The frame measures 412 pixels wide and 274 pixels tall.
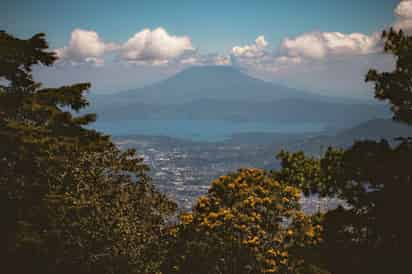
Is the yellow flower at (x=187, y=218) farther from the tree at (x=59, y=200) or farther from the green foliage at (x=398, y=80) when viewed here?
the green foliage at (x=398, y=80)

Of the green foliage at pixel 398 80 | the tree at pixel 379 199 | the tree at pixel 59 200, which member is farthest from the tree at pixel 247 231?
the green foliage at pixel 398 80

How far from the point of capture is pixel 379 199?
12977 millimetres

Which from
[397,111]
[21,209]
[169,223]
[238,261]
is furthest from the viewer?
[169,223]

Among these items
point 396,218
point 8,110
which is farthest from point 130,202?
point 396,218

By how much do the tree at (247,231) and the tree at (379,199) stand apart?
1259 mm

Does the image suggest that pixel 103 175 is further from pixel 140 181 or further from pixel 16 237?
pixel 16 237

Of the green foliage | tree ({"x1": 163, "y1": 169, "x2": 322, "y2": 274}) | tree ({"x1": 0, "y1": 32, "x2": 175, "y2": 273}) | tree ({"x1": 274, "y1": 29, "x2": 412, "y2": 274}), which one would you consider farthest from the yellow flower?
the green foliage

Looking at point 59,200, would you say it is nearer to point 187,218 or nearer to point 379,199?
point 187,218

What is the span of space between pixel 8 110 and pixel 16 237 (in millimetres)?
5691

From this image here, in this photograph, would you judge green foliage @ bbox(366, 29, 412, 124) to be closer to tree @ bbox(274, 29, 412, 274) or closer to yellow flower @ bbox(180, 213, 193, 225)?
tree @ bbox(274, 29, 412, 274)

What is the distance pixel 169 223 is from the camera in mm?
18969

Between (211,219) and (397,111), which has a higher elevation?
(397,111)

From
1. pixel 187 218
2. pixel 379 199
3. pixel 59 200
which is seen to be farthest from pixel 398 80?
pixel 59 200

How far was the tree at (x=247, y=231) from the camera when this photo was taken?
1480cm
